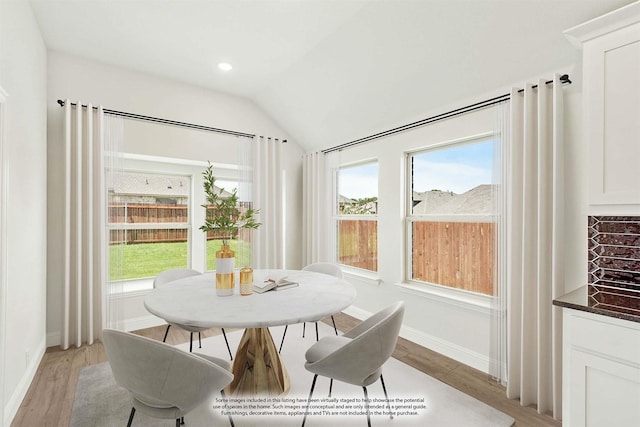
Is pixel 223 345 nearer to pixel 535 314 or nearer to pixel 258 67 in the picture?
pixel 535 314

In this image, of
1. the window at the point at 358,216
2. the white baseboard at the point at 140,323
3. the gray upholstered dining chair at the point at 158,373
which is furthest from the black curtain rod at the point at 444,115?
the white baseboard at the point at 140,323

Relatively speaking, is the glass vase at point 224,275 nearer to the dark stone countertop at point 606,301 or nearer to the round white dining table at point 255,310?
the round white dining table at point 255,310

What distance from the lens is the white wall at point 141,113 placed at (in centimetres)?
290

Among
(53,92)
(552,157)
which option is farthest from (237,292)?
(53,92)

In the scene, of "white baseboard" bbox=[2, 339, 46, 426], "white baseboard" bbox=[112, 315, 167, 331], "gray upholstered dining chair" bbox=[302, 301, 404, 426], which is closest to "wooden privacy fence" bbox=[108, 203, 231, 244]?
"white baseboard" bbox=[112, 315, 167, 331]

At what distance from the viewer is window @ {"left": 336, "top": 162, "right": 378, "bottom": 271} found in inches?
145

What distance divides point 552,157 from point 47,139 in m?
4.25

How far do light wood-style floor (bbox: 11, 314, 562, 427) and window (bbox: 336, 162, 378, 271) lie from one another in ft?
3.75

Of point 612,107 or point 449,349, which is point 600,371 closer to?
point 612,107

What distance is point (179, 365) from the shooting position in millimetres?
1228

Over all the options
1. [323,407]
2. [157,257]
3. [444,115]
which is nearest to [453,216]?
[444,115]

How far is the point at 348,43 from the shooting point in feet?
8.66

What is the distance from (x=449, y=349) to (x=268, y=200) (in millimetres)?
2683

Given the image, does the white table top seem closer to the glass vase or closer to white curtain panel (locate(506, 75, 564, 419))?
the glass vase
